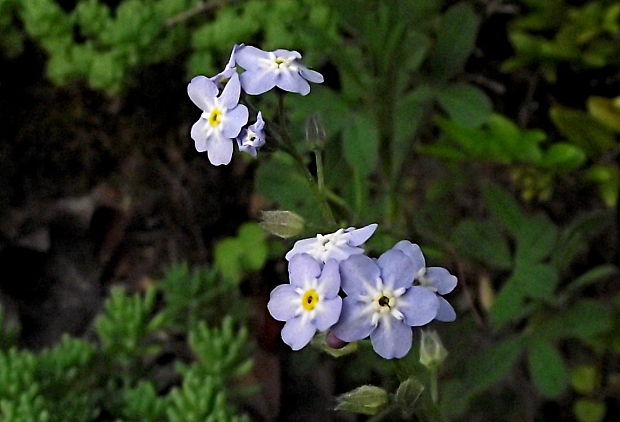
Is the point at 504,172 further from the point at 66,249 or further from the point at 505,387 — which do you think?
the point at 66,249

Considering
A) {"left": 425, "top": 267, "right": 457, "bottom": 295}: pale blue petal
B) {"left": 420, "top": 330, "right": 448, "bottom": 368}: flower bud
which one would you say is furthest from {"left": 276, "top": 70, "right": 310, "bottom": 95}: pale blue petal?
{"left": 420, "top": 330, "right": 448, "bottom": 368}: flower bud

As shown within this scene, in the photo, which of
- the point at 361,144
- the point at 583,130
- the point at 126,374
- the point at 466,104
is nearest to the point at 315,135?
the point at 361,144

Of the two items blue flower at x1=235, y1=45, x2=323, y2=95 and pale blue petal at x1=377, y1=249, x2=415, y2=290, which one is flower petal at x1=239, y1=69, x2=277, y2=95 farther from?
pale blue petal at x1=377, y1=249, x2=415, y2=290

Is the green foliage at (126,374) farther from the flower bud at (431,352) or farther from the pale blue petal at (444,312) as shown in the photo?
the pale blue petal at (444,312)

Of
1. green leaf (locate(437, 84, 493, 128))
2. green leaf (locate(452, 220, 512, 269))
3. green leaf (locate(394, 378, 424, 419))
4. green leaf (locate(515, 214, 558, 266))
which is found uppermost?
green leaf (locate(394, 378, 424, 419))

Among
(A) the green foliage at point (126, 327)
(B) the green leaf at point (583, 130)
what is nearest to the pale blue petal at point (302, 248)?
(A) the green foliage at point (126, 327)
